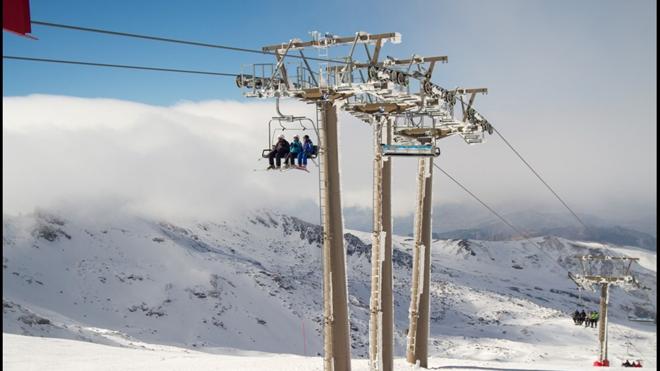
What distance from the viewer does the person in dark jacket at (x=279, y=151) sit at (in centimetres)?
2312

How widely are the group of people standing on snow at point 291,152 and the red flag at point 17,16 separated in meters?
14.6

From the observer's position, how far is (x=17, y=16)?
838cm

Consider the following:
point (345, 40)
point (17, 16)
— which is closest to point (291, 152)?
point (345, 40)

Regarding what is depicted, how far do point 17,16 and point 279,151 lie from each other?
14939mm

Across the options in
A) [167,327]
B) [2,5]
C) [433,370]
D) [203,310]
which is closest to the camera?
[2,5]

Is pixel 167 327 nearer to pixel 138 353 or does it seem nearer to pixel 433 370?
pixel 138 353

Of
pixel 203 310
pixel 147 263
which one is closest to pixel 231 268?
pixel 147 263

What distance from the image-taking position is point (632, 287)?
56156 mm

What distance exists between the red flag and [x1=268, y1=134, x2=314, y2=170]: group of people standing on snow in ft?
48.0

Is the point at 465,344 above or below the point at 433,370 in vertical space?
below

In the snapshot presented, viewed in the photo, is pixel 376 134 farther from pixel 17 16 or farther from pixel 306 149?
pixel 17 16

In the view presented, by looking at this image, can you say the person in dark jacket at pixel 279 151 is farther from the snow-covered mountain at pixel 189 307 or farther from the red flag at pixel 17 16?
the snow-covered mountain at pixel 189 307

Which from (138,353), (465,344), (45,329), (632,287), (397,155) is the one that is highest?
(397,155)

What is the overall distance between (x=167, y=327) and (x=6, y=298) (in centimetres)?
3025
